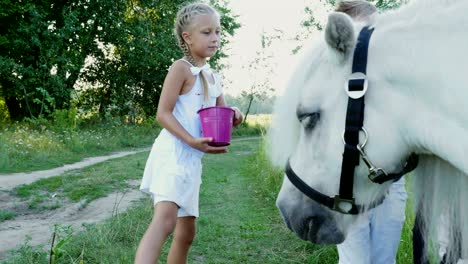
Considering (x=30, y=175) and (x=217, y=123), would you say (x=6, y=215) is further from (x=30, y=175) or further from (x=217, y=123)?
(x=217, y=123)

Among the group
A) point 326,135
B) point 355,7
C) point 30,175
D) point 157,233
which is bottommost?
point 30,175

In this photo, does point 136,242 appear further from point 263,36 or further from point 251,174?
point 263,36

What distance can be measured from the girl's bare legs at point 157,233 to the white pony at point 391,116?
1012mm

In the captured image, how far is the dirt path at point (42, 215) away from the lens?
3.88 metres

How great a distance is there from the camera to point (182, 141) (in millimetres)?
2564

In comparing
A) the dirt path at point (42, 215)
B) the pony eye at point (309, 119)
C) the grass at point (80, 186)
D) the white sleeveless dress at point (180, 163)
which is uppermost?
the pony eye at point (309, 119)

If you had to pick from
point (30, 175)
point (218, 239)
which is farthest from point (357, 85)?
point (30, 175)

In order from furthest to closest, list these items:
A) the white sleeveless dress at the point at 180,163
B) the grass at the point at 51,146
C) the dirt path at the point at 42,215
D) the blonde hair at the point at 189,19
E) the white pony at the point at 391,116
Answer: the grass at the point at 51,146 → the dirt path at the point at 42,215 → the blonde hair at the point at 189,19 → the white sleeveless dress at the point at 180,163 → the white pony at the point at 391,116

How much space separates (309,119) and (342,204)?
11.7 inches

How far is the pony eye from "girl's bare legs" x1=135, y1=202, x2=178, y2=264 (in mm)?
1201

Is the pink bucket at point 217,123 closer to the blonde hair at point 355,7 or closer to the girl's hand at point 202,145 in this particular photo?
the girl's hand at point 202,145

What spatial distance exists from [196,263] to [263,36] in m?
29.1

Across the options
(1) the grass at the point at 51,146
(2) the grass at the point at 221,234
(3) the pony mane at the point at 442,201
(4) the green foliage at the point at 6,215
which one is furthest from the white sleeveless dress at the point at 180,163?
(1) the grass at the point at 51,146

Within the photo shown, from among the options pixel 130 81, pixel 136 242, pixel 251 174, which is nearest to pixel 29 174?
pixel 251 174
